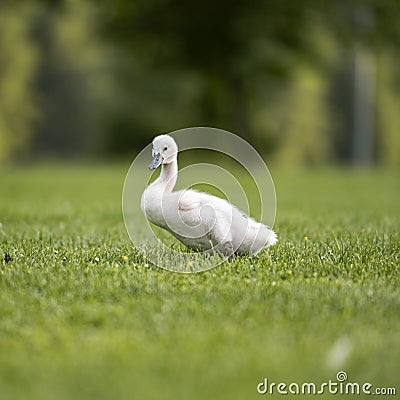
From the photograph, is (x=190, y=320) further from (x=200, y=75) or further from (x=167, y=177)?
(x=200, y=75)

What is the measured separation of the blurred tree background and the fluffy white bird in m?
16.3

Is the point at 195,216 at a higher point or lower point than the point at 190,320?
higher

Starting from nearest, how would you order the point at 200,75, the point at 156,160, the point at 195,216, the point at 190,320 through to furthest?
the point at 190,320, the point at 195,216, the point at 156,160, the point at 200,75

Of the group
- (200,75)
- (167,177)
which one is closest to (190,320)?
(167,177)

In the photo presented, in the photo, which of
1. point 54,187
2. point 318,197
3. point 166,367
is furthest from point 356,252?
point 54,187

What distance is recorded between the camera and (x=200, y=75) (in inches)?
1035

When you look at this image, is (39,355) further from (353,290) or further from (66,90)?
(66,90)

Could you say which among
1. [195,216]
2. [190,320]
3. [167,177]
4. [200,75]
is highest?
[200,75]

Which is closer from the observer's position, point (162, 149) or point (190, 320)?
point (190, 320)

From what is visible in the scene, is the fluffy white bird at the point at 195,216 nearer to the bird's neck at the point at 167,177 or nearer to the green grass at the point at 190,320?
the bird's neck at the point at 167,177

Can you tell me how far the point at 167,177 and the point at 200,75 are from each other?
2149 centimetres

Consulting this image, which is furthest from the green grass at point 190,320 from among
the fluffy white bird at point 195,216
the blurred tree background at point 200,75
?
the blurred tree background at point 200,75

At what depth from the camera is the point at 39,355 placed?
10.9ft

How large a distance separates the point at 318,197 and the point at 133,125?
76.3 feet
